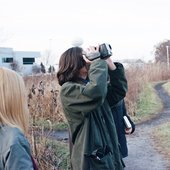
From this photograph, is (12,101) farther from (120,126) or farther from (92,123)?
(120,126)

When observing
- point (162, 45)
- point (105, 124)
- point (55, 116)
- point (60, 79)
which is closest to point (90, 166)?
point (105, 124)

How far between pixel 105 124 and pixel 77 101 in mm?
297

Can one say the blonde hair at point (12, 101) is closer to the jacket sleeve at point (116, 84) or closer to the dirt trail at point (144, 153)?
the jacket sleeve at point (116, 84)

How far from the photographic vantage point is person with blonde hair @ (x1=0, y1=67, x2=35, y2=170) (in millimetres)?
1831

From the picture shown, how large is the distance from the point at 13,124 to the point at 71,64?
0.95 metres

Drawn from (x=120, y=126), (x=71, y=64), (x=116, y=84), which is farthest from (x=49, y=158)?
(x=71, y=64)

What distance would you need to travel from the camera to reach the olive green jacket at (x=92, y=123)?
8.54ft

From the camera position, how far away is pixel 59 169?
16.3ft

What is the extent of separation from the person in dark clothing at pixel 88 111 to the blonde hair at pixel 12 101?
66 cm

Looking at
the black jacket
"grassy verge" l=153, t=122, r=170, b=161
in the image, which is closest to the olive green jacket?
the black jacket

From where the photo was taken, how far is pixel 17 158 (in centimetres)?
183

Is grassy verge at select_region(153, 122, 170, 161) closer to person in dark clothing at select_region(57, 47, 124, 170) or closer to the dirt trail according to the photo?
the dirt trail

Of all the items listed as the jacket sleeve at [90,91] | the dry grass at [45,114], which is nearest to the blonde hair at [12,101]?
the jacket sleeve at [90,91]

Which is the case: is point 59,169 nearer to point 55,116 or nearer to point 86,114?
point 86,114
